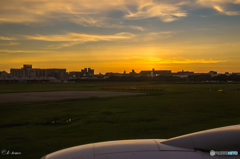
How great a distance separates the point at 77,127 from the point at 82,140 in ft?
8.93

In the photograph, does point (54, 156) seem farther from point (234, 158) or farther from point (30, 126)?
point (30, 126)

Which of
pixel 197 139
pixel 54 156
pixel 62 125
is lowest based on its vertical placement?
pixel 62 125

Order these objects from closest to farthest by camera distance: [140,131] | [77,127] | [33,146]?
[33,146]
[140,131]
[77,127]

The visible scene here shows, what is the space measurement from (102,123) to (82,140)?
3.55m

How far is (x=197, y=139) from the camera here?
245 cm

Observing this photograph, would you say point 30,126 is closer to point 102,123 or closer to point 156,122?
point 102,123

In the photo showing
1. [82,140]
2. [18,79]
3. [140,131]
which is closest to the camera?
[82,140]

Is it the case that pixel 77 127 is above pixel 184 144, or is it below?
below

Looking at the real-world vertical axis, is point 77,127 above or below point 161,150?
below

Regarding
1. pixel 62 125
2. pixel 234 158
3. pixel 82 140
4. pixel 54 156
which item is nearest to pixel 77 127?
pixel 62 125

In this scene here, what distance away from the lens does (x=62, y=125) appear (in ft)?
39.4

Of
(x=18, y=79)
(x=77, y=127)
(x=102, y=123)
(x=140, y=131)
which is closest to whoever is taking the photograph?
(x=140, y=131)

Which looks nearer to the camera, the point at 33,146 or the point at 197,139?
the point at 197,139

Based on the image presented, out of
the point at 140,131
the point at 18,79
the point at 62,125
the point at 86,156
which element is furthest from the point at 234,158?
the point at 18,79
